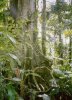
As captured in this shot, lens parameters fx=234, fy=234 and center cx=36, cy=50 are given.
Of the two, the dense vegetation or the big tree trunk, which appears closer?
the dense vegetation

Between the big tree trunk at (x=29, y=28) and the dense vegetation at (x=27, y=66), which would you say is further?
the big tree trunk at (x=29, y=28)

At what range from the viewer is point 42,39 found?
4.00 m

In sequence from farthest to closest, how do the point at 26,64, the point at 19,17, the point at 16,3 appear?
the point at 16,3 → the point at 19,17 → the point at 26,64

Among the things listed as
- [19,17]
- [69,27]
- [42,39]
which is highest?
[19,17]

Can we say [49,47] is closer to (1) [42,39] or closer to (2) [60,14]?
(1) [42,39]

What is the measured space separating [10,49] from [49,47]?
1.45 meters

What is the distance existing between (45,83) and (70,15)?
26.5 ft

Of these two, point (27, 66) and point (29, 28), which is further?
point (29, 28)

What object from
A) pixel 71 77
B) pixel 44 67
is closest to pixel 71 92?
pixel 71 77

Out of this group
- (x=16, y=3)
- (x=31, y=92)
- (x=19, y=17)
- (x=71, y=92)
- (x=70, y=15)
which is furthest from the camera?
(x=70, y=15)

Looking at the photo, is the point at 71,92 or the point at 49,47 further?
the point at 49,47

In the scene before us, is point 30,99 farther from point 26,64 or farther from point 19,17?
point 19,17

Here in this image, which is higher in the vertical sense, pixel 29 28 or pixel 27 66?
pixel 29 28

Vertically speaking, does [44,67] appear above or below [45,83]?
above
